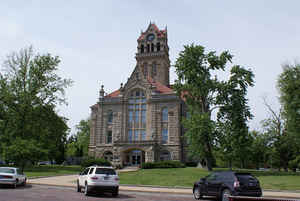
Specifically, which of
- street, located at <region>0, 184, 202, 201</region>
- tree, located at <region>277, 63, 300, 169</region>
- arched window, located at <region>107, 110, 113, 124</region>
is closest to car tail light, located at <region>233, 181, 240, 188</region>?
street, located at <region>0, 184, 202, 201</region>

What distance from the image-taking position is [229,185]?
48.8ft

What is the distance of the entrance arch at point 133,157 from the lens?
53.0m

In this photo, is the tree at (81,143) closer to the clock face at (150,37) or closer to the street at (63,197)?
the clock face at (150,37)

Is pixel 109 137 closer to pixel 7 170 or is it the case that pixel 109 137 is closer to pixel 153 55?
pixel 153 55

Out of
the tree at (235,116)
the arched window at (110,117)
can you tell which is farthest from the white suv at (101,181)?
the arched window at (110,117)

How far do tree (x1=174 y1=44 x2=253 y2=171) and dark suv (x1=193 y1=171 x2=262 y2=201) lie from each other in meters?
19.5

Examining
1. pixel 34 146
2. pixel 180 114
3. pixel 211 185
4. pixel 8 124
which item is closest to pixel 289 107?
pixel 180 114

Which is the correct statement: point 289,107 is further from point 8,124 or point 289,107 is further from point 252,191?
point 8,124

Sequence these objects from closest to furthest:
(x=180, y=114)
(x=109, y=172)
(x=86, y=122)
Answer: (x=109, y=172) → (x=180, y=114) → (x=86, y=122)

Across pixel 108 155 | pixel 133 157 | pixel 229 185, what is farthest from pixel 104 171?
pixel 108 155

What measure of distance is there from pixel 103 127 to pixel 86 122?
29394 millimetres

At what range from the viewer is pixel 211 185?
52.4ft

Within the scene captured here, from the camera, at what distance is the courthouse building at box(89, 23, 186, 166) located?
52031 millimetres

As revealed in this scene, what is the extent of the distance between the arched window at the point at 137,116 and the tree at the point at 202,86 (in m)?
17.3
